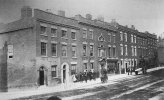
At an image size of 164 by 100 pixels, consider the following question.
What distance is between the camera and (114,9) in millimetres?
11609

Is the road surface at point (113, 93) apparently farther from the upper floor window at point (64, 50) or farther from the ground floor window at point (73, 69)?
the ground floor window at point (73, 69)

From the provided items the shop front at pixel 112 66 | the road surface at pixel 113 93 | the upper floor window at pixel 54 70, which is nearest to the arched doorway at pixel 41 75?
the upper floor window at pixel 54 70

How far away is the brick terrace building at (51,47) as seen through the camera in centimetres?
1786

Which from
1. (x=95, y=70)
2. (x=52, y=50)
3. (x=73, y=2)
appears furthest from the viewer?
(x=95, y=70)

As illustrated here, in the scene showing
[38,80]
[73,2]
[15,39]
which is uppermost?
[73,2]

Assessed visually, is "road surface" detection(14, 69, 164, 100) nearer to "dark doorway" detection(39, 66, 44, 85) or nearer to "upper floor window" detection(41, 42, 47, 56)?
"dark doorway" detection(39, 66, 44, 85)

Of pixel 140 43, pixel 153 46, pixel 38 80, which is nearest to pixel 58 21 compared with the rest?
pixel 38 80

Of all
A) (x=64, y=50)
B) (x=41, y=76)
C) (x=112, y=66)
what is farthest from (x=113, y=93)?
(x=112, y=66)

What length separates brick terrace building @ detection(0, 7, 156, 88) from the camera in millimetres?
17859

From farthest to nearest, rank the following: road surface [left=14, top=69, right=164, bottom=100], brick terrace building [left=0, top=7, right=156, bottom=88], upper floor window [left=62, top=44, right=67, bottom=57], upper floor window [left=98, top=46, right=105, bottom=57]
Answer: upper floor window [left=98, top=46, right=105, bottom=57] → upper floor window [left=62, top=44, right=67, bottom=57] → brick terrace building [left=0, top=7, right=156, bottom=88] → road surface [left=14, top=69, right=164, bottom=100]

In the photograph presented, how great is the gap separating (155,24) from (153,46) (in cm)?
3478

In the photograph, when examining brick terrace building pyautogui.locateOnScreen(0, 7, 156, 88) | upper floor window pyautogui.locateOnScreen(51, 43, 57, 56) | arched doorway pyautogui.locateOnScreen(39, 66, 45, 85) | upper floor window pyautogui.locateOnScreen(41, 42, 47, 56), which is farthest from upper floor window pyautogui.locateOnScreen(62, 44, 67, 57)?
arched doorway pyautogui.locateOnScreen(39, 66, 45, 85)

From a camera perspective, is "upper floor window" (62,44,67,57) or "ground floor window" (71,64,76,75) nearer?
"upper floor window" (62,44,67,57)

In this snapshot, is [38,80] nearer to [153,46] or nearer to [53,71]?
[53,71]
